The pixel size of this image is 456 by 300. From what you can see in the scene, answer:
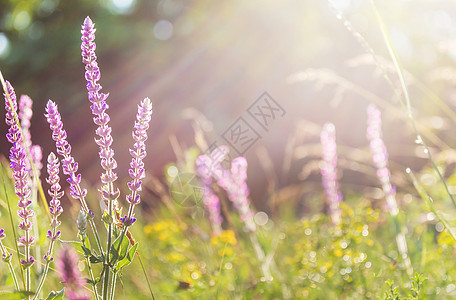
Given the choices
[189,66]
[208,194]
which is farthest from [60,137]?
[189,66]

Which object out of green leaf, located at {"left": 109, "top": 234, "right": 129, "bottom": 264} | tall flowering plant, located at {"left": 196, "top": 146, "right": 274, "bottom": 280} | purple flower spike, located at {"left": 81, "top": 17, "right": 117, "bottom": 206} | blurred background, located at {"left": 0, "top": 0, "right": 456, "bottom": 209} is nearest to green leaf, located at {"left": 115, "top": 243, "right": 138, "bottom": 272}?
green leaf, located at {"left": 109, "top": 234, "right": 129, "bottom": 264}

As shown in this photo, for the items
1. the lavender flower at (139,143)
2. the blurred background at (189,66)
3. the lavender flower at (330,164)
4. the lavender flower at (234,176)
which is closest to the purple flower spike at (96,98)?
the lavender flower at (139,143)

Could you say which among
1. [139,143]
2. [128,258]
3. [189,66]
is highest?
[189,66]

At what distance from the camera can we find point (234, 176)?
221 centimetres

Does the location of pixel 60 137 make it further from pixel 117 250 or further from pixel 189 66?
pixel 189 66

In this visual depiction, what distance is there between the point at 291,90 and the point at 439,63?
229 cm

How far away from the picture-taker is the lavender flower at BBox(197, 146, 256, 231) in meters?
2.18

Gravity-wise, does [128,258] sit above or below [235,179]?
above

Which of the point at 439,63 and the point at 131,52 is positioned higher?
the point at 131,52

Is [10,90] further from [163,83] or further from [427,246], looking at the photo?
[163,83]

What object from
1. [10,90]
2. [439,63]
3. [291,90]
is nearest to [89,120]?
[291,90]

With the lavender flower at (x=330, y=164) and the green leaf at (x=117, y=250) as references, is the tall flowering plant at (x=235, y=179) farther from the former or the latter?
the green leaf at (x=117, y=250)

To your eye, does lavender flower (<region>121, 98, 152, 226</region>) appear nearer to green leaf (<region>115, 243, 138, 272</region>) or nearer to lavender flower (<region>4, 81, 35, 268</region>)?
green leaf (<region>115, 243, 138, 272</region>)

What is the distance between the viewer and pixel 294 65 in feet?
25.4
